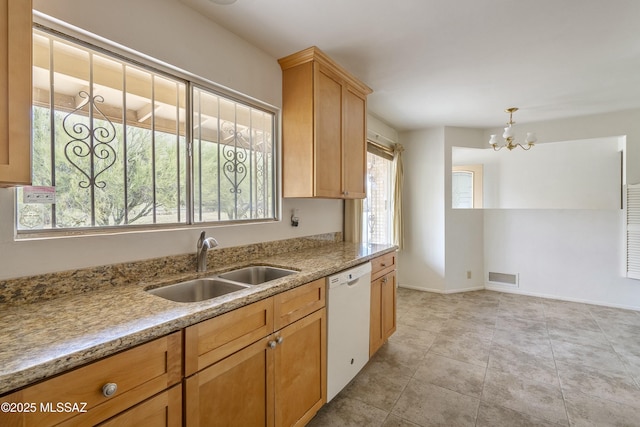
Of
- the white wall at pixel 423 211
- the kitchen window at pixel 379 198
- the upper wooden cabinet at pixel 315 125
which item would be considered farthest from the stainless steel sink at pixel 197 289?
the white wall at pixel 423 211

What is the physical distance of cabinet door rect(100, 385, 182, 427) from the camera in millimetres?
854

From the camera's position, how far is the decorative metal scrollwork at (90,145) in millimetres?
1338

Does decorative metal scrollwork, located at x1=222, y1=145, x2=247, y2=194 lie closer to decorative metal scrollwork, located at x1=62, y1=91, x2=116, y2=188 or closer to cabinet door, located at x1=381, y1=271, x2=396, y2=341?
decorative metal scrollwork, located at x1=62, y1=91, x2=116, y2=188

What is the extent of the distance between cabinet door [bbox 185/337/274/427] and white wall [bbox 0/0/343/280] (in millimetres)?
747

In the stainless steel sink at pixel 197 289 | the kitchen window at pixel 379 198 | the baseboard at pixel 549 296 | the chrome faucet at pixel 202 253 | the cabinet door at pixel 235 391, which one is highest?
the kitchen window at pixel 379 198

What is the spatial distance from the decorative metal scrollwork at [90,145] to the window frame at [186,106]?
0.23m

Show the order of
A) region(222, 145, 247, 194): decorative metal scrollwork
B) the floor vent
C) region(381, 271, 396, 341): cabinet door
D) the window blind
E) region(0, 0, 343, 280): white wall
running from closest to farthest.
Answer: region(0, 0, 343, 280): white wall, region(222, 145, 247, 194): decorative metal scrollwork, region(381, 271, 396, 341): cabinet door, the window blind, the floor vent

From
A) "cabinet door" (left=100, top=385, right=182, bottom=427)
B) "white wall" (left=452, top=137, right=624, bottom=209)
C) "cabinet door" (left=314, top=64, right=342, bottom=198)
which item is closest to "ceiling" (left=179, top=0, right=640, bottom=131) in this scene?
"cabinet door" (left=314, top=64, right=342, bottom=198)

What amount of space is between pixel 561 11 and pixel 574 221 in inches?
128

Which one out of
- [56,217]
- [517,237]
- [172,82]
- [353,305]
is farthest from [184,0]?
[517,237]

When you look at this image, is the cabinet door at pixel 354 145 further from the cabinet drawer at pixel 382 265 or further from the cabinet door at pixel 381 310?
the cabinet door at pixel 381 310

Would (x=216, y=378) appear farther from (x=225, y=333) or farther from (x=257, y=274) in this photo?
(x=257, y=274)

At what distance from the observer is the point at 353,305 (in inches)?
78.7

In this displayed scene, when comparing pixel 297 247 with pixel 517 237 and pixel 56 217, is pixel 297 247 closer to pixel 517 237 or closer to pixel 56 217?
pixel 56 217
